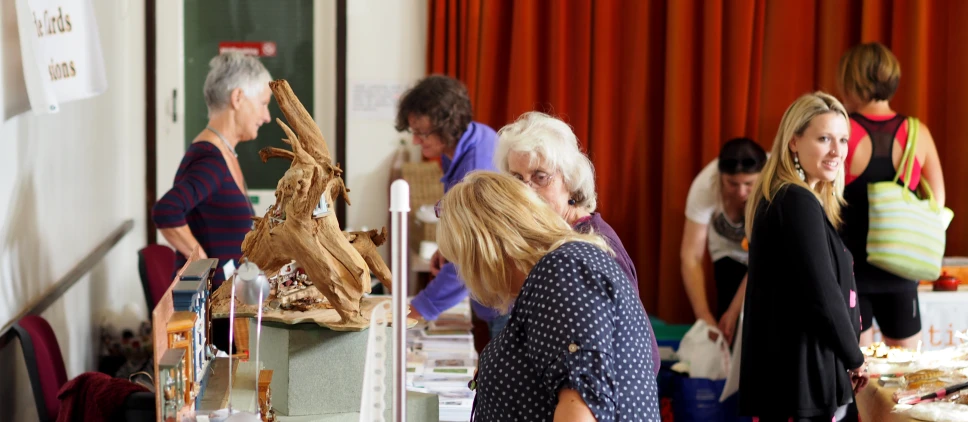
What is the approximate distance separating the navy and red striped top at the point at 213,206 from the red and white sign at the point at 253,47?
1.99 metres

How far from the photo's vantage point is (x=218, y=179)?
2785 mm

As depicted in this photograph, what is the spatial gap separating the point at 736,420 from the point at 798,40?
1.77m

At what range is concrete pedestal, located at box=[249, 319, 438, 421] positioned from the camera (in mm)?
1867

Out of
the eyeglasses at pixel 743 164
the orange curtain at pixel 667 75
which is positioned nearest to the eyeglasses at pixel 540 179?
the eyeglasses at pixel 743 164

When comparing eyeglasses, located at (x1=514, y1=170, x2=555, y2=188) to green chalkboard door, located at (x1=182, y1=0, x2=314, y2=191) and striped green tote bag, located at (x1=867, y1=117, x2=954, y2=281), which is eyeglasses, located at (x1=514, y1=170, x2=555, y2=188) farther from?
green chalkboard door, located at (x1=182, y1=0, x2=314, y2=191)

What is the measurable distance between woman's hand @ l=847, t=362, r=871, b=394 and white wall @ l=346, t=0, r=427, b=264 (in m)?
2.59

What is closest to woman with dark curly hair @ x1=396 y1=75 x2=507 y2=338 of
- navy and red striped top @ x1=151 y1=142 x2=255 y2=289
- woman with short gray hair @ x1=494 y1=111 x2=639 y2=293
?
navy and red striped top @ x1=151 y1=142 x2=255 y2=289

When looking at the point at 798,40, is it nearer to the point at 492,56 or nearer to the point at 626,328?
the point at 492,56

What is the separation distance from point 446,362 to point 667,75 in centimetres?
214

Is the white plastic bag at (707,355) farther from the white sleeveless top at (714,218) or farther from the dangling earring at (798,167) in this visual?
the dangling earring at (798,167)

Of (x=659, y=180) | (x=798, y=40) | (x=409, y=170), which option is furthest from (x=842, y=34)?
(x=409, y=170)

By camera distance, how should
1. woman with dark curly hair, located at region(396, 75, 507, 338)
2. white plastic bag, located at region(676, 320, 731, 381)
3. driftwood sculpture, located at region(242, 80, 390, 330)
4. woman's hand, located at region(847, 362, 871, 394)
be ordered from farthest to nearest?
white plastic bag, located at region(676, 320, 731, 381)
woman with dark curly hair, located at region(396, 75, 507, 338)
woman's hand, located at region(847, 362, 871, 394)
driftwood sculpture, located at region(242, 80, 390, 330)

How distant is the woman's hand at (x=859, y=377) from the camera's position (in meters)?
2.55

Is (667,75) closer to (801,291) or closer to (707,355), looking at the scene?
(707,355)
